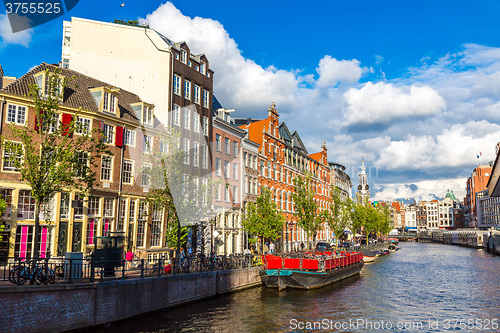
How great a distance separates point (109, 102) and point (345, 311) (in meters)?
25.1

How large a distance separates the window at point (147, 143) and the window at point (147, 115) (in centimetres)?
145

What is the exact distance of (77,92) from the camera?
34062mm

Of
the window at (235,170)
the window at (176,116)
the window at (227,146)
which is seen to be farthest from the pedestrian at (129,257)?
the window at (235,170)

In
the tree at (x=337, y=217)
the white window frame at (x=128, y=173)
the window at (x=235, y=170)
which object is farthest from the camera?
the tree at (x=337, y=217)

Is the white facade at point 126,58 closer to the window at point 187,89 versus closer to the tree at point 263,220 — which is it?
the window at point 187,89

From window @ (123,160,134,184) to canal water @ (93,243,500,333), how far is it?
13818 mm

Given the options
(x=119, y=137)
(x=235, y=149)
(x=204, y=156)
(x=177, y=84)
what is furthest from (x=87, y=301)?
(x=235, y=149)

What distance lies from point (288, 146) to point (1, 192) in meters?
47.7

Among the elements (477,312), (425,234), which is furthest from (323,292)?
(425,234)

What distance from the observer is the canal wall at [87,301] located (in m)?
16.6

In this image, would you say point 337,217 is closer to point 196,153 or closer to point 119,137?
point 196,153

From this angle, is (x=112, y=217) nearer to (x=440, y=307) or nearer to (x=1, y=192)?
(x=1, y=192)

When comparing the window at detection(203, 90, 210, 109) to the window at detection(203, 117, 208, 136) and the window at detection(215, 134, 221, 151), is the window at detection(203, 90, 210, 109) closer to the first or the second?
the window at detection(203, 117, 208, 136)

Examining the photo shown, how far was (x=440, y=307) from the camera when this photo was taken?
90.2 ft
